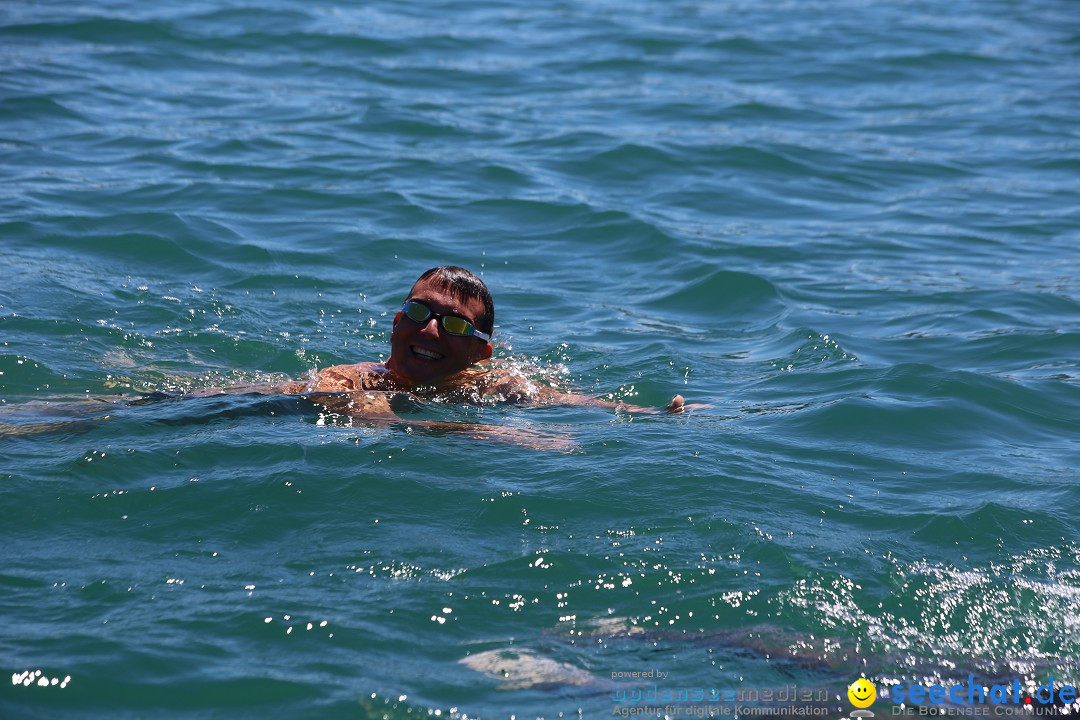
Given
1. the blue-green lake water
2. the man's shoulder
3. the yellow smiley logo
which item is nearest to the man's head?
the man's shoulder

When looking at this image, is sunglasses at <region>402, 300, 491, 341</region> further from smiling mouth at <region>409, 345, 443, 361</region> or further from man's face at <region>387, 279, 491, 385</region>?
smiling mouth at <region>409, 345, 443, 361</region>

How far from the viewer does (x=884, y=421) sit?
7168 mm

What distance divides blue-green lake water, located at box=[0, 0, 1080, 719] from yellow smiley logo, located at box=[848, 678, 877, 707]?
67 mm

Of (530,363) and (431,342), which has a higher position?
(431,342)

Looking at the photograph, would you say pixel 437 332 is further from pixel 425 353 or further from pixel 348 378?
pixel 348 378

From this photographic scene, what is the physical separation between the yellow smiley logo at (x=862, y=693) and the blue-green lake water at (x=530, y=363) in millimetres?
67

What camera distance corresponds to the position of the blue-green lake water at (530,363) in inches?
186

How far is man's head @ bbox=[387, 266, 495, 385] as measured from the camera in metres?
7.02

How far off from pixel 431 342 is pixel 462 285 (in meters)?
0.38

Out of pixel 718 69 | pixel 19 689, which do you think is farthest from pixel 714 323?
pixel 718 69

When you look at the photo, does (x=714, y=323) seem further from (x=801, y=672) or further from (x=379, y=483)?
(x=801, y=672)

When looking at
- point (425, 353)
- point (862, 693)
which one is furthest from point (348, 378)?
point (862, 693)

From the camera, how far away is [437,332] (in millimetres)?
6992

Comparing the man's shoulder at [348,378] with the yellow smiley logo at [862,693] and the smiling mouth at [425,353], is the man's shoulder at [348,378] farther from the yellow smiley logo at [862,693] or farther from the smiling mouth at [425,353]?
the yellow smiley logo at [862,693]
